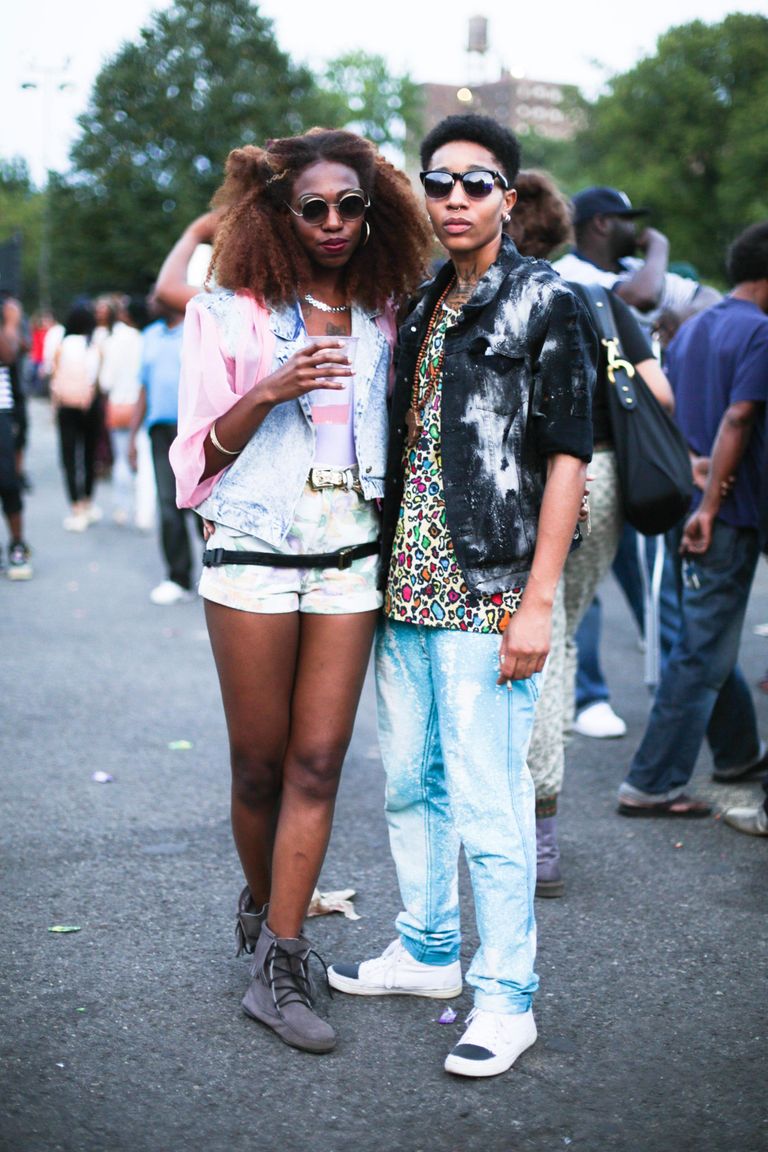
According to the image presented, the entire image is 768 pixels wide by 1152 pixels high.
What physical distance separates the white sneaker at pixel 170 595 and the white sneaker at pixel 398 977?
6057mm

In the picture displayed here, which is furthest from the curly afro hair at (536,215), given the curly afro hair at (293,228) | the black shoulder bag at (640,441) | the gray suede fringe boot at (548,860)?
the gray suede fringe boot at (548,860)

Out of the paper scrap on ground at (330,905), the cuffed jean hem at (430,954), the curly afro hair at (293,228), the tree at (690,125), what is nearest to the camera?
the curly afro hair at (293,228)

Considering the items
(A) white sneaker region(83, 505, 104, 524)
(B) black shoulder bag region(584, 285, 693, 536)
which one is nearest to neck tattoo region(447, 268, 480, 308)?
(B) black shoulder bag region(584, 285, 693, 536)

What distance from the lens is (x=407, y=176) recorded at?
3.44m

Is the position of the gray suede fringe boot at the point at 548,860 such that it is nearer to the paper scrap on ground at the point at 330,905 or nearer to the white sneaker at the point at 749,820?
the paper scrap on ground at the point at 330,905

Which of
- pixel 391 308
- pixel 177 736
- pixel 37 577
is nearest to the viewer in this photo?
pixel 391 308

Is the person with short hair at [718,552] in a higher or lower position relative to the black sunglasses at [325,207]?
lower

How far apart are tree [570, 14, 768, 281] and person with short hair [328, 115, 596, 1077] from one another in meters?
40.5

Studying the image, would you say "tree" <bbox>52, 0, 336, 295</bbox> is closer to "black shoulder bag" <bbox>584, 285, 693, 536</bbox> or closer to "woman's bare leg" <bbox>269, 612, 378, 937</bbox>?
"black shoulder bag" <bbox>584, 285, 693, 536</bbox>

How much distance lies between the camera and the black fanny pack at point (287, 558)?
3104 millimetres

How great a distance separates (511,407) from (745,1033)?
1624 millimetres

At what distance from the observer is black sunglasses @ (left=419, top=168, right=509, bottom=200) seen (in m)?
2.98

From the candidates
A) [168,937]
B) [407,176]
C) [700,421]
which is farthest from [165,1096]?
[700,421]

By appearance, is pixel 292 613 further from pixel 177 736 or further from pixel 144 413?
pixel 144 413
